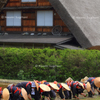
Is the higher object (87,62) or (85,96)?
(87,62)

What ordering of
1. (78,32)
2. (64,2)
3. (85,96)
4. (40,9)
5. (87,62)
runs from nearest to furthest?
1. (85,96)
2. (87,62)
3. (78,32)
4. (64,2)
5. (40,9)

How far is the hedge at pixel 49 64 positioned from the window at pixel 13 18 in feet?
28.1

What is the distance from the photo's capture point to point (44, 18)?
2325cm

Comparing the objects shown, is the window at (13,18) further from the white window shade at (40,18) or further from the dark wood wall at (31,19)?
the white window shade at (40,18)

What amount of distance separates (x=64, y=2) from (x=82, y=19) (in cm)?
208

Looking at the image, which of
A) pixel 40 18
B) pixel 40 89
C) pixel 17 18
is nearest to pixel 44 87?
pixel 40 89

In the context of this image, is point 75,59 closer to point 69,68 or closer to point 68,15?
point 69,68

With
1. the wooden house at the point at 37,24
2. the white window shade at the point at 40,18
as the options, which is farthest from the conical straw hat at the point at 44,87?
the white window shade at the point at 40,18

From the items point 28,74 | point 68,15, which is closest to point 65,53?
point 28,74

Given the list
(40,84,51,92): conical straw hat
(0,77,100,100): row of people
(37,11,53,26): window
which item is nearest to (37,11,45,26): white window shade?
(37,11,53,26): window

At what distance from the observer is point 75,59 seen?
14.9 m

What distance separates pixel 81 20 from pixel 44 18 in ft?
12.7

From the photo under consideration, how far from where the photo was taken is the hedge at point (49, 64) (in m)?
14.7

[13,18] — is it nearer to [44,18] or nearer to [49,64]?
[44,18]
